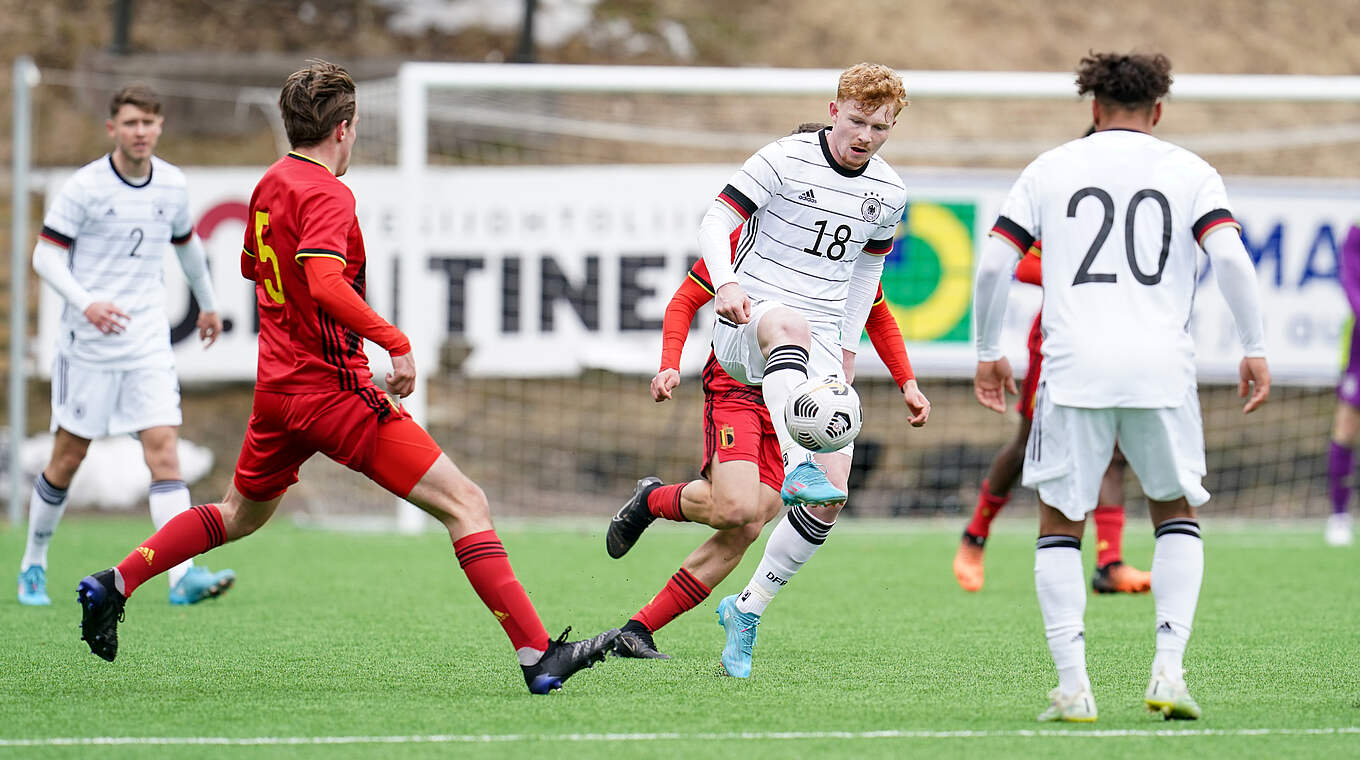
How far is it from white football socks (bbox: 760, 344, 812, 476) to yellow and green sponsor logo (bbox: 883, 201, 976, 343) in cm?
644

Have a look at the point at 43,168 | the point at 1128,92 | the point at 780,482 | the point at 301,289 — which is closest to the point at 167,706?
the point at 301,289

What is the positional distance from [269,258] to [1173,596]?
2765 mm

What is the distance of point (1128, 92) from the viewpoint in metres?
4.35

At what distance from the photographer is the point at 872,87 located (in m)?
4.91

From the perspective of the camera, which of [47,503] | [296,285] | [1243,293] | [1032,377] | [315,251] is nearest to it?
[1243,293]

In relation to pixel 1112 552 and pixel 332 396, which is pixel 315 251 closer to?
pixel 332 396

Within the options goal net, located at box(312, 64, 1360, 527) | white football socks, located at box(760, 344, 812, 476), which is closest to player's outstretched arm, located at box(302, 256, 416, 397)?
white football socks, located at box(760, 344, 812, 476)

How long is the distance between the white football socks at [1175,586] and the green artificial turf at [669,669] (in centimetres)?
20

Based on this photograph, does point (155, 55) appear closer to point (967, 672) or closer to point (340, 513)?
point (340, 513)

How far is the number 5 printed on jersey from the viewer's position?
469cm

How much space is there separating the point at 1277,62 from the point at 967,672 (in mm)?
14386

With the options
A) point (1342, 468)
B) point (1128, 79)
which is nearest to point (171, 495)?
point (1128, 79)

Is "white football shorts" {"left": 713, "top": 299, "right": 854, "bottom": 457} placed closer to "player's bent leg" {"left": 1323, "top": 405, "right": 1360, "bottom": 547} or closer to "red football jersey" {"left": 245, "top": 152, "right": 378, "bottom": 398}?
"red football jersey" {"left": 245, "top": 152, "right": 378, "bottom": 398}

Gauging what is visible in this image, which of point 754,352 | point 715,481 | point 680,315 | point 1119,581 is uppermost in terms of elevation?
point 680,315
